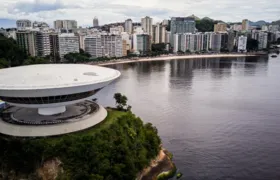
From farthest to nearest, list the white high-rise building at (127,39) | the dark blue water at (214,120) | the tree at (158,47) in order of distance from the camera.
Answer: the tree at (158,47), the white high-rise building at (127,39), the dark blue water at (214,120)

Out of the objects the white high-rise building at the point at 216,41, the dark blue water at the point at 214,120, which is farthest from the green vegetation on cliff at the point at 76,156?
the white high-rise building at the point at 216,41

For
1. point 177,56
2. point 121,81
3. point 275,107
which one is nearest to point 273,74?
point 275,107

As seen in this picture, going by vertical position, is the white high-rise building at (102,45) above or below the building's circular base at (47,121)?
above

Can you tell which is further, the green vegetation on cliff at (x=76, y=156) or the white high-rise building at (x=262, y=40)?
the white high-rise building at (x=262, y=40)

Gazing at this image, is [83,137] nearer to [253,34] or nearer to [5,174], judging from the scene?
[5,174]

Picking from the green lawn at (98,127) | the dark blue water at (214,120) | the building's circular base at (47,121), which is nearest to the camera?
the green lawn at (98,127)

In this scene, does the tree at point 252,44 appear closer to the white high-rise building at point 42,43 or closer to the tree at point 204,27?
the tree at point 204,27

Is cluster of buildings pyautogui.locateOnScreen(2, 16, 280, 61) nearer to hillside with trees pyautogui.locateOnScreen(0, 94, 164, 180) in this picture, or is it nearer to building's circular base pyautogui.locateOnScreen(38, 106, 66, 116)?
building's circular base pyautogui.locateOnScreen(38, 106, 66, 116)
